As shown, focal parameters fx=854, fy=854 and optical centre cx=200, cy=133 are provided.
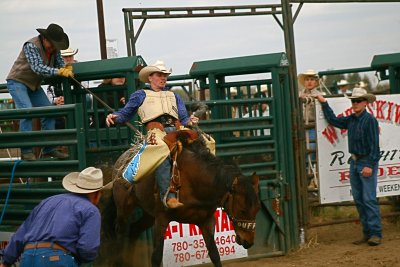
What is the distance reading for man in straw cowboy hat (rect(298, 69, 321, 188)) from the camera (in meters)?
10.1

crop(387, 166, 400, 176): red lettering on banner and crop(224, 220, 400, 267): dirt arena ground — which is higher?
crop(387, 166, 400, 176): red lettering on banner

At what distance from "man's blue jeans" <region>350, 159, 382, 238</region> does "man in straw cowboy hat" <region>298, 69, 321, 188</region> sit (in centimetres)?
57

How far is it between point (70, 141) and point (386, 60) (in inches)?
207

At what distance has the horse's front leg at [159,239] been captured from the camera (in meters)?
7.69

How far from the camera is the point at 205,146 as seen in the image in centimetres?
798

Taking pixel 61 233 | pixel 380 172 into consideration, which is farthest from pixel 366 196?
pixel 61 233

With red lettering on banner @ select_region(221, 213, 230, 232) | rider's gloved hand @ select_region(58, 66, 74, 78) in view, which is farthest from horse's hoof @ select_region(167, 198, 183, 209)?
red lettering on banner @ select_region(221, 213, 230, 232)

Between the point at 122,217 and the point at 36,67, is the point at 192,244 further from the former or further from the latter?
the point at 36,67

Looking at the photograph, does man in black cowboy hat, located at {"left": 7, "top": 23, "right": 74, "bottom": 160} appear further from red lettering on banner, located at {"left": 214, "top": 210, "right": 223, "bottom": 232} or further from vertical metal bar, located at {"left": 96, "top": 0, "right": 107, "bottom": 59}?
vertical metal bar, located at {"left": 96, "top": 0, "right": 107, "bottom": 59}

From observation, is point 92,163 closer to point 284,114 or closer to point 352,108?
point 284,114

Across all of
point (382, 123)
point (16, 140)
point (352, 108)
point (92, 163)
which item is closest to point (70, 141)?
point (16, 140)

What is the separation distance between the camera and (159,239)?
7.75 meters

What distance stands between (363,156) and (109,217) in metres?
3.04

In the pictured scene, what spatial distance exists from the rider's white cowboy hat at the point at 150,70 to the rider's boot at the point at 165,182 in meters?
0.89
